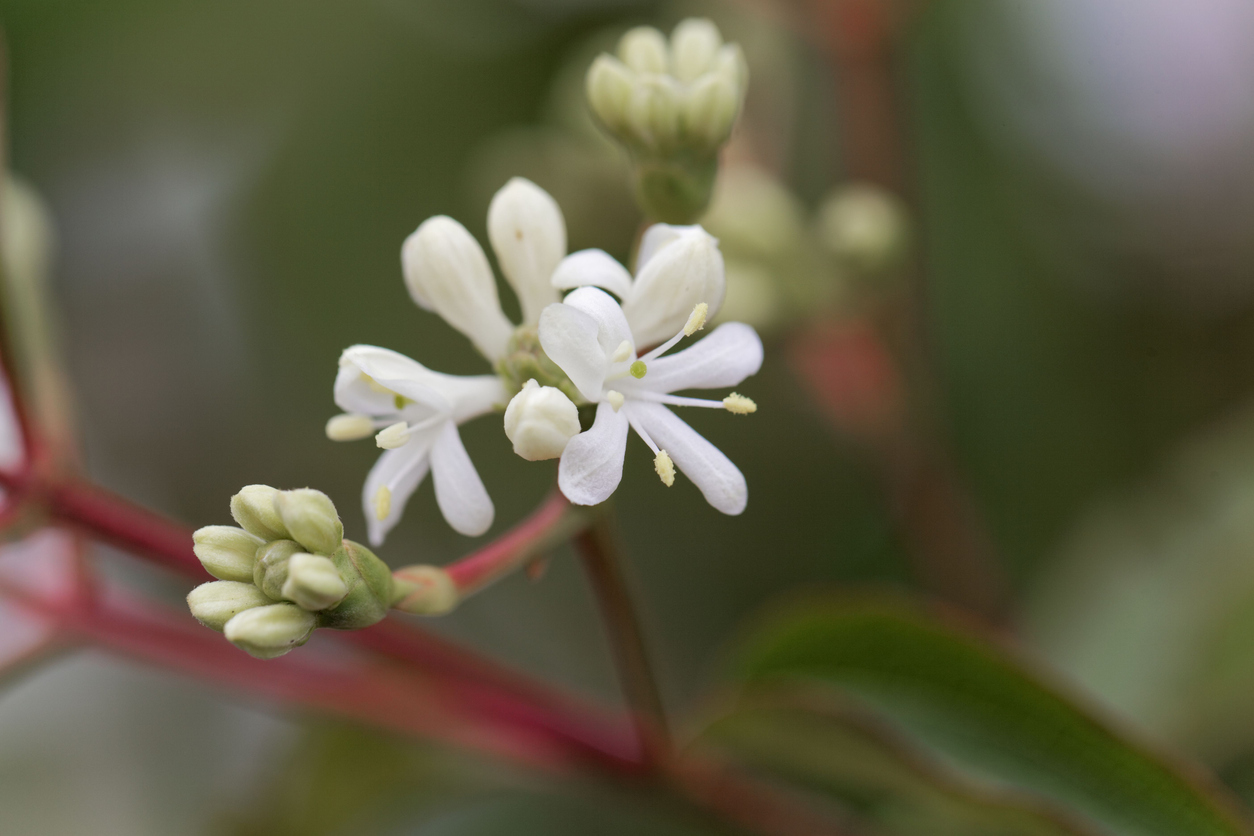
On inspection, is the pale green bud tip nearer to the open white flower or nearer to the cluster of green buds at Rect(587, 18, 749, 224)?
the open white flower

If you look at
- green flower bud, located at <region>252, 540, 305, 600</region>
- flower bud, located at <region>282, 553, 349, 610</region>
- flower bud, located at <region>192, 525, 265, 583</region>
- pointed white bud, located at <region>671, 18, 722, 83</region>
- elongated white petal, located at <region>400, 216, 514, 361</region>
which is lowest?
flower bud, located at <region>192, 525, 265, 583</region>

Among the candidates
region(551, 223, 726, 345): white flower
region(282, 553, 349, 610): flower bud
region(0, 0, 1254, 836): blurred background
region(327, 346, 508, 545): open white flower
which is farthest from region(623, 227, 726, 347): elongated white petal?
region(0, 0, 1254, 836): blurred background

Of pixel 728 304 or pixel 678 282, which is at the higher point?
pixel 728 304

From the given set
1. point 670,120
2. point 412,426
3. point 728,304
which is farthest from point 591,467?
point 728,304

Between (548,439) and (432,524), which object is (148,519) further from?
(432,524)

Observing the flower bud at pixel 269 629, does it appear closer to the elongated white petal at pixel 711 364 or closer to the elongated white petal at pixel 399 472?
the elongated white petal at pixel 399 472

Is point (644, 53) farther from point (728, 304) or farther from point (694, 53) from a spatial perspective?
point (728, 304)
